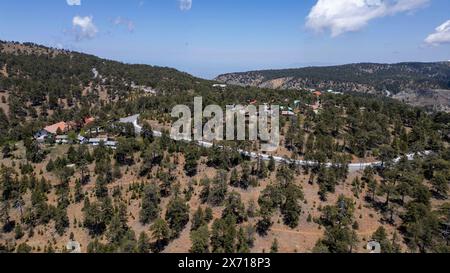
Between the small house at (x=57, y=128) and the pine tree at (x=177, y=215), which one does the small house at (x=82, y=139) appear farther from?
the pine tree at (x=177, y=215)

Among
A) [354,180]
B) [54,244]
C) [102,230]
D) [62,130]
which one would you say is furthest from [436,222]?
[62,130]

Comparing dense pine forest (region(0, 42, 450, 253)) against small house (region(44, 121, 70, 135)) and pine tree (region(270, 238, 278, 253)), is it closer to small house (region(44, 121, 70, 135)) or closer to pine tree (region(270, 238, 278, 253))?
pine tree (region(270, 238, 278, 253))

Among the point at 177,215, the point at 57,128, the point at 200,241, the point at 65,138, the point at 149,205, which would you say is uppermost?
the point at 57,128

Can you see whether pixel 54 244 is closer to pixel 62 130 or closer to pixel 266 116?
pixel 62 130

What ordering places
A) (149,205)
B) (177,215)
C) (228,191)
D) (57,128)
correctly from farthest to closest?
(57,128) → (228,191) → (149,205) → (177,215)

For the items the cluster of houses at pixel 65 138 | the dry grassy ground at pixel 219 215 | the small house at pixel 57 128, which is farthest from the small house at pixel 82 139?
the dry grassy ground at pixel 219 215

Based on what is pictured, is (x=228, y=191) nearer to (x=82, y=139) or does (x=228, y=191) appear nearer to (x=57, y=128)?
(x=82, y=139)

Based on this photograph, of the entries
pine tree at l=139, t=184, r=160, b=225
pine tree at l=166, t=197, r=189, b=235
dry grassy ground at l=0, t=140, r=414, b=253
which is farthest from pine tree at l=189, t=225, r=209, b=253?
pine tree at l=139, t=184, r=160, b=225

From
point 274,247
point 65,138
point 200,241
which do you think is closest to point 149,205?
point 200,241
